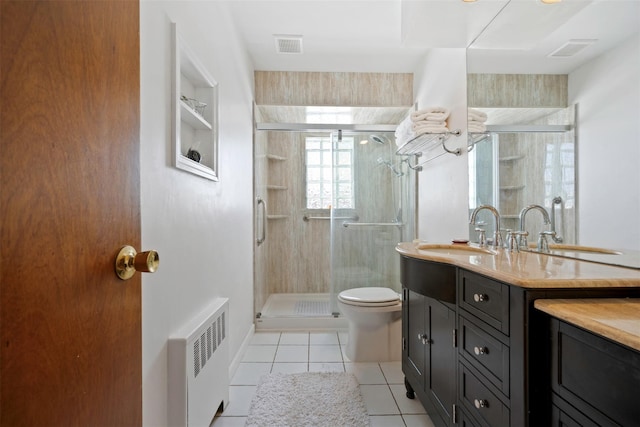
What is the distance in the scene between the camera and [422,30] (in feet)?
6.23

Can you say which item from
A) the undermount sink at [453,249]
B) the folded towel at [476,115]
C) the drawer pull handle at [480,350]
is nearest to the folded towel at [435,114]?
the folded towel at [476,115]

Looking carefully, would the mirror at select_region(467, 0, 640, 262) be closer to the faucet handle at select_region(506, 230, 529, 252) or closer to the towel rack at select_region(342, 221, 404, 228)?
the faucet handle at select_region(506, 230, 529, 252)

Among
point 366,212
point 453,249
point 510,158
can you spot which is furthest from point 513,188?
point 366,212

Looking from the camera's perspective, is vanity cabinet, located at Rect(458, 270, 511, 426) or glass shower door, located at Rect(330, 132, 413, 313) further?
glass shower door, located at Rect(330, 132, 413, 313)

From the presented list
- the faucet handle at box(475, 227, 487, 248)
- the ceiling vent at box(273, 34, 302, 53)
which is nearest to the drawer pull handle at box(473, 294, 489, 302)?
the faucet handle at box(475, 227, 487, 248)

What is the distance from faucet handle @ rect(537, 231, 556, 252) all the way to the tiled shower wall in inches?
64.2

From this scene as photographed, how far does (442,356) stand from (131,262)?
1.30 m

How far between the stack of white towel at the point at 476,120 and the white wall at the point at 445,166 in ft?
0.19

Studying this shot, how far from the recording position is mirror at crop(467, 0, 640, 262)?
3.54 ft

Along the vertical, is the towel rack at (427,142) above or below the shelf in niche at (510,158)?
above

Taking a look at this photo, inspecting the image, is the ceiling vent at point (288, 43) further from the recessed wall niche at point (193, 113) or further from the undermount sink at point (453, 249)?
the undermount sink at point (453, 249)

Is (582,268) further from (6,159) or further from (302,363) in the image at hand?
(302,363)

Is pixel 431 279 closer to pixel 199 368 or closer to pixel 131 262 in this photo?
pixel 199 368

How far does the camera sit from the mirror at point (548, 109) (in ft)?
3.54
